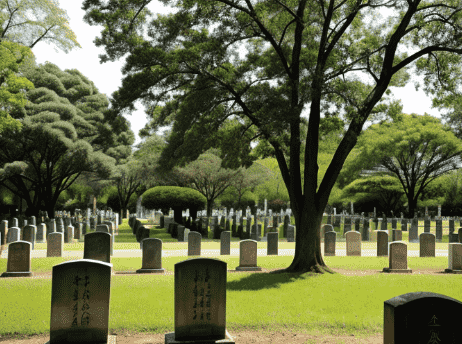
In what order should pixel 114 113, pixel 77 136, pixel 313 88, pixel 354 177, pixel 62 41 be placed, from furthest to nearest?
1. pixel 354 177
2. pixel 77 136
3. pixel 62 41
4. pixel 114 113
5. pixel 313 88

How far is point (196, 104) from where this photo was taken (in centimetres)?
1451

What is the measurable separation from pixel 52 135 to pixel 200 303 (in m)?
27.4

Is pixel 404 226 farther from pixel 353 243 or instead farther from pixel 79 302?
pixel 79 302

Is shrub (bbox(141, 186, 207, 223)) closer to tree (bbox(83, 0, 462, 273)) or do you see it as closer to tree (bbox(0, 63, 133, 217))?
tree (bbox(0, 63, 133, 217))

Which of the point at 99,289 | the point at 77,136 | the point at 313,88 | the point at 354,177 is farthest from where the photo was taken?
the point at 354,177

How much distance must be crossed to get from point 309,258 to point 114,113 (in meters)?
7.79

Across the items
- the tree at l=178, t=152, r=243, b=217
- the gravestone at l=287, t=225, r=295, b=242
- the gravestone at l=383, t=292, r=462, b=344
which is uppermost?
the tree at l=178, t=152, r=243, b=217

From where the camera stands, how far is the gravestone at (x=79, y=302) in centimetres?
593

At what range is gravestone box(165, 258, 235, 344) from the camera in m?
6.14

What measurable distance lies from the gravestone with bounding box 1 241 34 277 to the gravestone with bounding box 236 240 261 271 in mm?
6069

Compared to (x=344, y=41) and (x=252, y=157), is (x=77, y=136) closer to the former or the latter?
(x=252, y=157)

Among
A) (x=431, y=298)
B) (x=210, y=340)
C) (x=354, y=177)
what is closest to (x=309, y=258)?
(x=210, y=340)

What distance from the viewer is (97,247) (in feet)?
40.9

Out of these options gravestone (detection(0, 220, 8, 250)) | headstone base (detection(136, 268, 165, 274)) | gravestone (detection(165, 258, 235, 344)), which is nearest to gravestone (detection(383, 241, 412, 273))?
headstone base (detection(136, 268, 165, 274))
